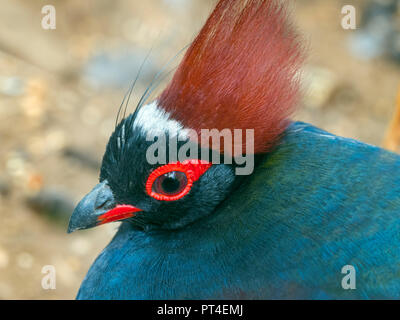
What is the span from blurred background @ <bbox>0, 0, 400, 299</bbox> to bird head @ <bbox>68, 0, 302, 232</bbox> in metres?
1.80

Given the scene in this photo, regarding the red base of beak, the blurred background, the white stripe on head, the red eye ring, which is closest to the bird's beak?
the red base of beak

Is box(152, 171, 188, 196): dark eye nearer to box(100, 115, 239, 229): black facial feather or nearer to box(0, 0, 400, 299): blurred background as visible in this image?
box(100, 115, 239, 229): black facial feather

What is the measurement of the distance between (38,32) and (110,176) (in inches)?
154

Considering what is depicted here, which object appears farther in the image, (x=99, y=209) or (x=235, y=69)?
(x=99, y=209)

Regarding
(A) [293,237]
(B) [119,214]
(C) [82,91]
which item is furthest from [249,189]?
(C) [82,91]

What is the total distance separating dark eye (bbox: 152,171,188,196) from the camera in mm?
1907

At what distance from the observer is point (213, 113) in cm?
180

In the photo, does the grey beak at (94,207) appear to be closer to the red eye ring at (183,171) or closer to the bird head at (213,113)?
the bird head at (213,113)

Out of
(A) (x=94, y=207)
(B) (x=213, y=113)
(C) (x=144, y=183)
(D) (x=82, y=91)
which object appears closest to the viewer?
(B) (x=213, y=113)

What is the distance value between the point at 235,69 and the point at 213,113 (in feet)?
0.56

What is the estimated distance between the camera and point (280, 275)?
1.84 metres

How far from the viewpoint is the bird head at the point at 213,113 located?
181 centimetres

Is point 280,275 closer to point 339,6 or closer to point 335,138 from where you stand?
point 335,138

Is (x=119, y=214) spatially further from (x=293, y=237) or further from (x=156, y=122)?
(x=293, y=237)
